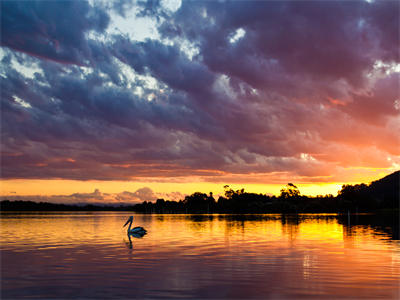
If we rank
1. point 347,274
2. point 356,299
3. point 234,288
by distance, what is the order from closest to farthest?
point 356,299, point 234,288, point 347,274

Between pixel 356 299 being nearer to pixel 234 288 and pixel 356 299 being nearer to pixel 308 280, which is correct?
pixel 308 280

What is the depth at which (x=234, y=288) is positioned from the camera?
18.0 meters

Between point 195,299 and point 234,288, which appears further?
point 234,288

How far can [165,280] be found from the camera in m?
19.9

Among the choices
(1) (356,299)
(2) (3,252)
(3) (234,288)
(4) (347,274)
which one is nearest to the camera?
(1) (356,299)

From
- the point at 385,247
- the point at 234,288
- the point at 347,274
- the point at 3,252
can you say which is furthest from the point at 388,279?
the point at 3,252

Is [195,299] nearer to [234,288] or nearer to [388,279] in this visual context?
[234,288]

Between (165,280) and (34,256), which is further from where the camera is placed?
(34,256)

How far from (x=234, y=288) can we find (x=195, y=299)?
8.39 feet

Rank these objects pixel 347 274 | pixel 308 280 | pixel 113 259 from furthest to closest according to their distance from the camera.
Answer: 1. pixel 113 259
2. pixel 347 274
3. pixel 308 280

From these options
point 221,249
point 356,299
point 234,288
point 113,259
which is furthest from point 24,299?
point 221,249

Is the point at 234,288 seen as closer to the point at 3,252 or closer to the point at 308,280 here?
the point at 308,280

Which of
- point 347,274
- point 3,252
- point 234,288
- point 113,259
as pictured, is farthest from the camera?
point 3,252

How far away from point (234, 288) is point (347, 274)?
22.3 ft
